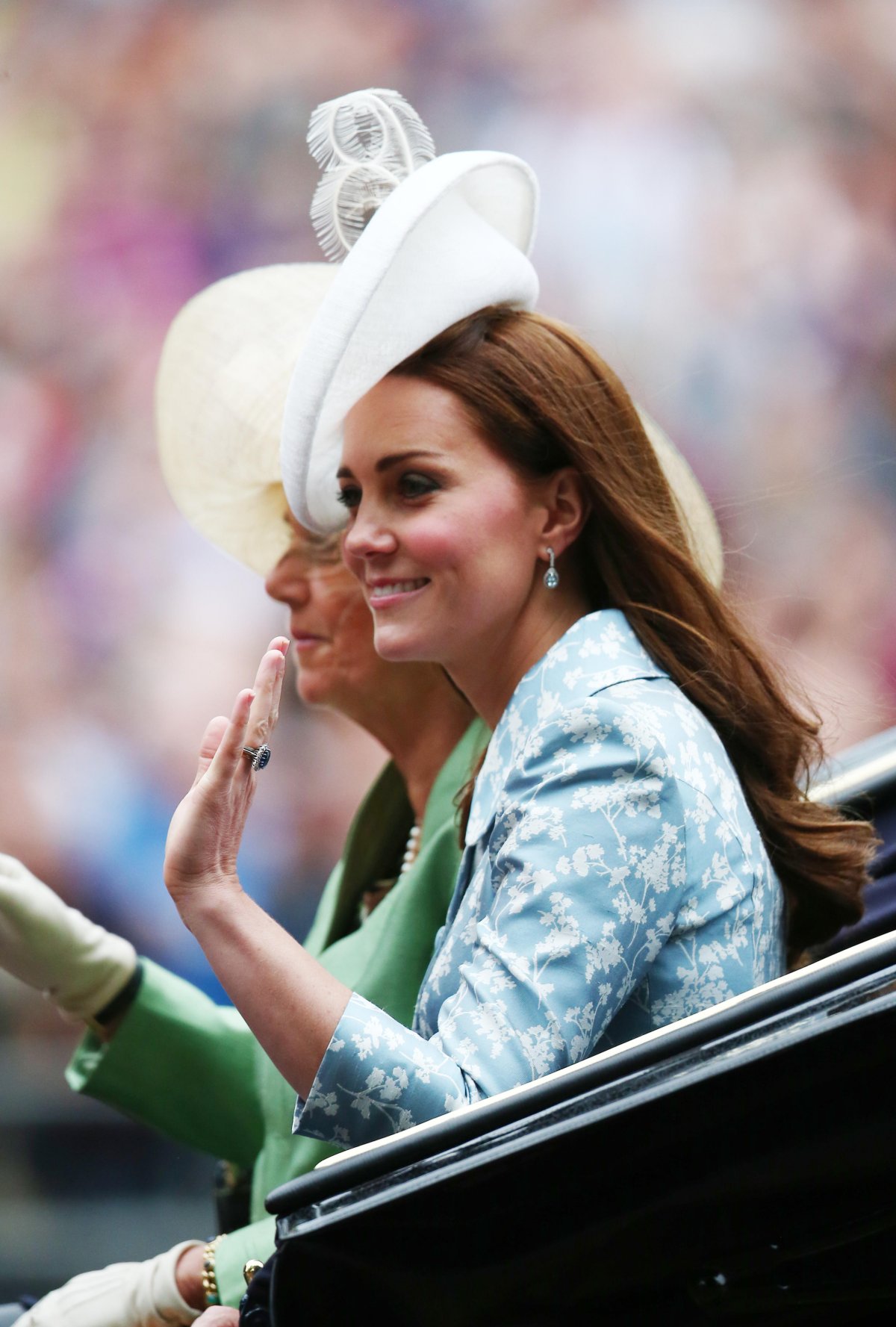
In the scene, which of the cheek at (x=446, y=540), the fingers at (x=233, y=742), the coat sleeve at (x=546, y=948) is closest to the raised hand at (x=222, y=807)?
the fingers at (x=233, y=742)

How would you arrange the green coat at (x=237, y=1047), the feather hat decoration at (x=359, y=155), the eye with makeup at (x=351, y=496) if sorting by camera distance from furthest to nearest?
the green coat at (x=237, y=1047) < the feather hat decoration at (x=359, y=155) < the eye with makeup at (x=351, y=496)

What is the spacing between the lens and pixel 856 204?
4.80 meters

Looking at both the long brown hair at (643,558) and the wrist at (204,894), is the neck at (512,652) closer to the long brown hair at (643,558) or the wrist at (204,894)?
the long brown hair at (643,558)

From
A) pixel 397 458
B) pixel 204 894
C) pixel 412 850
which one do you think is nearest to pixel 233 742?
pixel 204 894

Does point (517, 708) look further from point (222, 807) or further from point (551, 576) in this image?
point (222, 807)

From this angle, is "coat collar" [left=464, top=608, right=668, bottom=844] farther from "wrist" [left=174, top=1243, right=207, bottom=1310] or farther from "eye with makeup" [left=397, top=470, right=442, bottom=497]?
"wrist" [left=174, top=1243, right=207, bottom=1310]

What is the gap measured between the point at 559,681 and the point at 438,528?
0.23 m

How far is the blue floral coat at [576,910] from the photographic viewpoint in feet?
3.96

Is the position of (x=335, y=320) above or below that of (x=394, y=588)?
above

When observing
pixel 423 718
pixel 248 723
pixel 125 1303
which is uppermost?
pixel 248 723

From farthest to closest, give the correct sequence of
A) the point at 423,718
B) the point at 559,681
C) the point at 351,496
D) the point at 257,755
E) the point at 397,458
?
the point at 423,718
the point at 351,496
the point at 397,458
the point at 559,681
the point at 257,755

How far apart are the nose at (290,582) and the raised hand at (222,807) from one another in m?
1.02

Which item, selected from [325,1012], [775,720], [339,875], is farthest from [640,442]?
[339,875]

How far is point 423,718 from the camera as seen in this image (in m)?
2.21
